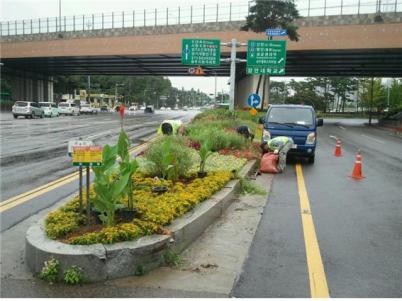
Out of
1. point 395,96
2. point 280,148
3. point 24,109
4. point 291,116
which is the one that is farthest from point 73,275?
point 395,96

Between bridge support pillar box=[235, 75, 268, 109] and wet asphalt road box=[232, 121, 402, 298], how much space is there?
38.2m

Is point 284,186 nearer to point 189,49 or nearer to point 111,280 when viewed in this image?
point 111,280

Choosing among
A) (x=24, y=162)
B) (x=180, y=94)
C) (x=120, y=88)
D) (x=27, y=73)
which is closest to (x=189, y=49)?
(x=24, y=162)

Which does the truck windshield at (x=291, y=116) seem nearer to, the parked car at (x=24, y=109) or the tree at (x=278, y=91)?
the parked car at (x=24, y=109)

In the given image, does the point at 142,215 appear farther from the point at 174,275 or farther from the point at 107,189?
the point at 174,275

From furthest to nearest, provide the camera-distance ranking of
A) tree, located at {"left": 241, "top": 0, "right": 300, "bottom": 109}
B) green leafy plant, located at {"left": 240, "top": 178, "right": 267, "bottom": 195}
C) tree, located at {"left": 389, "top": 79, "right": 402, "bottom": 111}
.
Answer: tree, located at {"left": 389, "top": 79, "right": 402, "bottom": 111} < tree, located at {"left": 241, "top": 0, "right": 300, "bottom": 109} < green leafy plant, located at {"left": 240, "top": 178, "right": 267, "bottom": 195}

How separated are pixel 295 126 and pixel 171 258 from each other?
1040cm

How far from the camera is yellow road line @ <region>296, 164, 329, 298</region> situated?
4.64 m

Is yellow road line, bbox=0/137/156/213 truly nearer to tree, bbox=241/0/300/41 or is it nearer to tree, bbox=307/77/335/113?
tree, bbox=241/0/300/41

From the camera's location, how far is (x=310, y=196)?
9445mm

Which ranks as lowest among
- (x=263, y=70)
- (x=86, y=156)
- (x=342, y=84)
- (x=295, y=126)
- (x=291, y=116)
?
(x=295, y=126)

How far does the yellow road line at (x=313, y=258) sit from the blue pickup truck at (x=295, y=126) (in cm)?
598

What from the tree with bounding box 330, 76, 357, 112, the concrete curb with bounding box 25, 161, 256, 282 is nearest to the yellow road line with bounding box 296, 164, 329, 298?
the concrete curb with bounding box 25, 161, 256, 282

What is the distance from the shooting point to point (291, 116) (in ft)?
50.9
